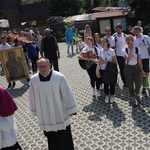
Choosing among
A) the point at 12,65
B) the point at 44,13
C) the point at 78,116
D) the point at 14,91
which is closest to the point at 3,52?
the point at 12,65

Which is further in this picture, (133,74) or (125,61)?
(125,61)

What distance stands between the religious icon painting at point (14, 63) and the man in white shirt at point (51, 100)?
17.7ft

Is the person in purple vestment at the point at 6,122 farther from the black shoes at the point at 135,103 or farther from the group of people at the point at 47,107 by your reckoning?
the black shoes at the point at 135,103

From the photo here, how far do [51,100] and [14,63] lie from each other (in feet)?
19.0

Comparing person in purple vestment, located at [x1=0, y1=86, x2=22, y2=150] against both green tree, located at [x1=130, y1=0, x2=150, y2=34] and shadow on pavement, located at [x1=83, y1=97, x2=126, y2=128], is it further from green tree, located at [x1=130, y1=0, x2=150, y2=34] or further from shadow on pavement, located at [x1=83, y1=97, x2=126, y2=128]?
green tree, located at [x1=130, y1=0, x2=150, y2=34]

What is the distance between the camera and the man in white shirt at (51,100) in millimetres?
4504

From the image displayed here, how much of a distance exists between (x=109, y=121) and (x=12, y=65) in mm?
4777

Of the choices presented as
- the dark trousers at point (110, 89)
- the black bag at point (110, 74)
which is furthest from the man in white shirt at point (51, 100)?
the dark trousers at point (110, 89)

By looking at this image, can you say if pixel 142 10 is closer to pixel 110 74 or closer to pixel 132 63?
pixel 110 74

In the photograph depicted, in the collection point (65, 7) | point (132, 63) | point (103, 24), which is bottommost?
point (103, 24)

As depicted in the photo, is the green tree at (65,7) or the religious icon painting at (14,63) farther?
the green tree at (65,7)

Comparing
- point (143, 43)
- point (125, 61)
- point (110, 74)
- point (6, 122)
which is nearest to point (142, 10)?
point (143, 43)

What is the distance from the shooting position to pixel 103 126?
6289 millimetres

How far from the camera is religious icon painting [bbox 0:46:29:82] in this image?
9.88 meters
